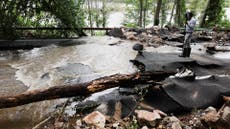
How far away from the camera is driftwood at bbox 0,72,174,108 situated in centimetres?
461

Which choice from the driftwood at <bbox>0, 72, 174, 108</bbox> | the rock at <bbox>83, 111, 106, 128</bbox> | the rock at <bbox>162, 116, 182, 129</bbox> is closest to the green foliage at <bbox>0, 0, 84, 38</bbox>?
the driftwood at <bbox>0, 72, 174, 108</bbox>

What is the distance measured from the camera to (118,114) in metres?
4.85

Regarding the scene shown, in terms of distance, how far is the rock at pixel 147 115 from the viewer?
4.43 meters

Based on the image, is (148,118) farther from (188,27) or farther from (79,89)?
(188,27)

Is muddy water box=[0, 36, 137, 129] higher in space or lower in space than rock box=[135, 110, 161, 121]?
higher

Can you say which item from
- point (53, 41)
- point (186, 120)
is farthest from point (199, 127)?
point (53, 41)

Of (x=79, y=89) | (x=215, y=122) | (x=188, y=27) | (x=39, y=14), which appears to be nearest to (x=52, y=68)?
(x=79, y=89)

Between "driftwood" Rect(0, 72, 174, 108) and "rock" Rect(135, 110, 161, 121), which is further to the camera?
"driftwood" Rect(0, 72, 174, 108)

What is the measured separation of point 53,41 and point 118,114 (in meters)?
7.60

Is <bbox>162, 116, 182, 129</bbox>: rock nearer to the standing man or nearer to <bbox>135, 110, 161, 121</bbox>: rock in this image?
<bbox>135, 110, 161, 121</bbox>: rock

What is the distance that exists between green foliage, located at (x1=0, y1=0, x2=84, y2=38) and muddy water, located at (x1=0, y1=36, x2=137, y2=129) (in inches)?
53.9

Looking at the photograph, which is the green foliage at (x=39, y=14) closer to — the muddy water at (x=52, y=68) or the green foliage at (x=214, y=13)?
the muddy water at (x=52, y=68)

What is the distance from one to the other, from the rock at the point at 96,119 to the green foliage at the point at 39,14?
7.67 metres

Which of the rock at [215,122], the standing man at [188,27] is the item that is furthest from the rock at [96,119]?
the standing man at [188,27]
